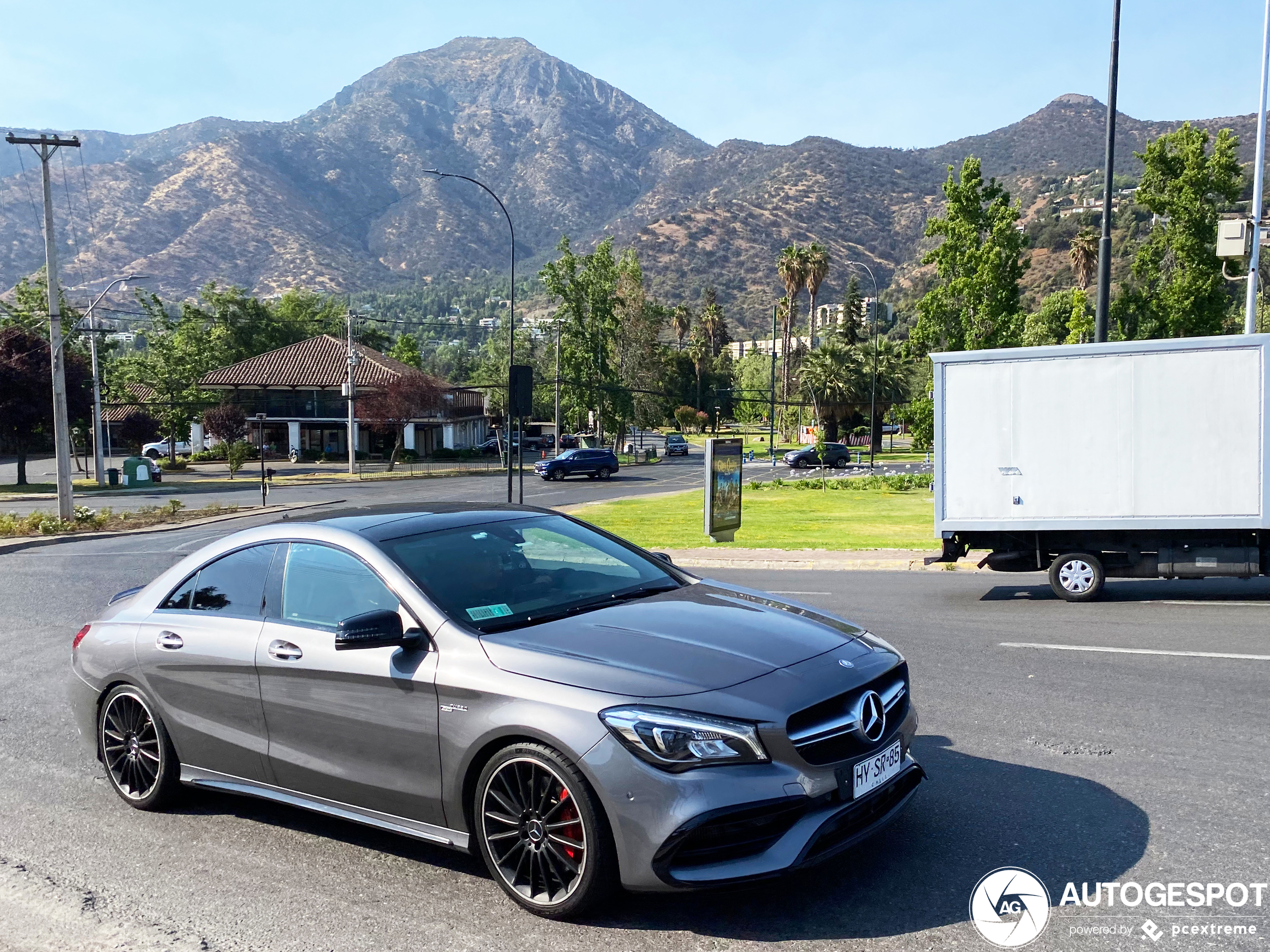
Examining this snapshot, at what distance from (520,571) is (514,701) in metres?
1.10

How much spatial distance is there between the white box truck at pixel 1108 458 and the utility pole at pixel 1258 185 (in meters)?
8.31

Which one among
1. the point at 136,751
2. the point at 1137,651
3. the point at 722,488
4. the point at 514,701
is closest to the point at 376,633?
the point at 514,701

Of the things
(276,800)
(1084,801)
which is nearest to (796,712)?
(1084,801)

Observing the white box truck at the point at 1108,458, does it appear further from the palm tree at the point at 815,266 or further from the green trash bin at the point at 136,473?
the palm tree at the point at 815,266

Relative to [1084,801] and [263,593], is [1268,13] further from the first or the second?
[263,593]

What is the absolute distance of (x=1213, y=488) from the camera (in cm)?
1226

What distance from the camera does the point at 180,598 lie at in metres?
5.67

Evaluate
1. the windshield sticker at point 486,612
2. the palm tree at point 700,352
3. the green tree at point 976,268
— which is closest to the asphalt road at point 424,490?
the green tree at point 976,268

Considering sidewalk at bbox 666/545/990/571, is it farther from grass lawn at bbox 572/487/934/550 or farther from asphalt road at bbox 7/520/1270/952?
asphalt road at bbox 7/520/1270/952

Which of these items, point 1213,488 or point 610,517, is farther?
point 610,517

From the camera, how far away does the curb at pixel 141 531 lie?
79.9ft

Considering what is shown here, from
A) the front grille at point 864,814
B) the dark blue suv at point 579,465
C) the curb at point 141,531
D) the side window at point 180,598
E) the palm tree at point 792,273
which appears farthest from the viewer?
the palm tree at point 792,273

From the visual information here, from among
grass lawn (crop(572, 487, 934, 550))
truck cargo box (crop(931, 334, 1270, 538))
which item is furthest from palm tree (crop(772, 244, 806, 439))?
truck cargo box (crop(931, 334, 1270, 538))

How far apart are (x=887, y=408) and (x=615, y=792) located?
81501 mm
